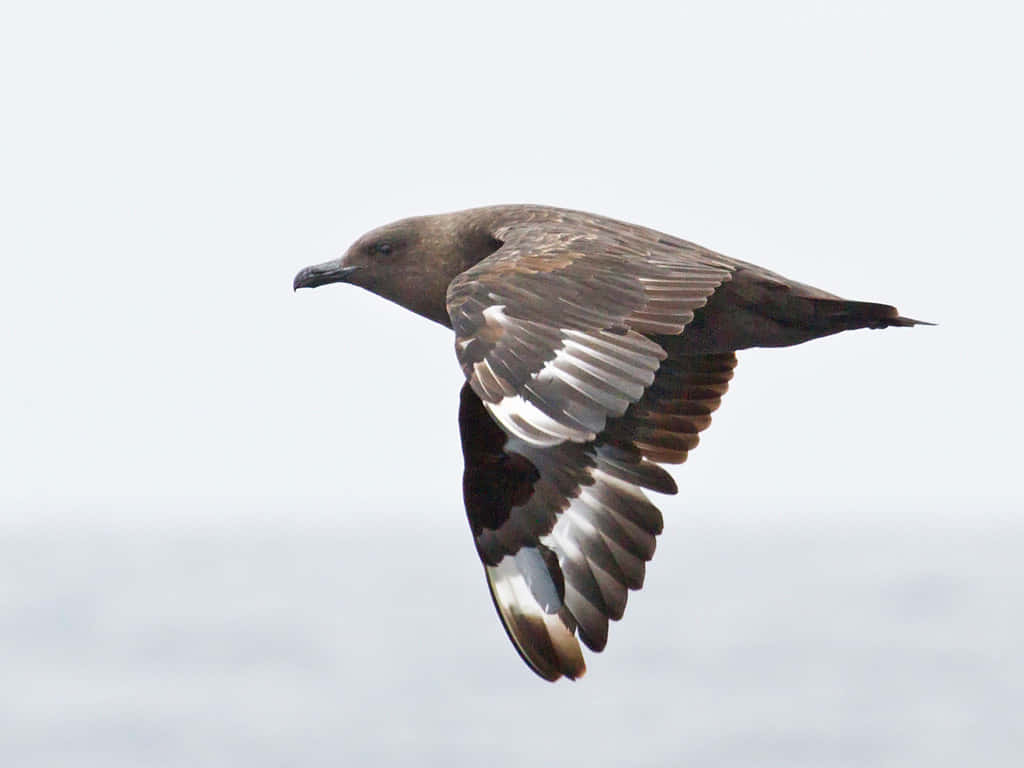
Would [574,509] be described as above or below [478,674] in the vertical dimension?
above

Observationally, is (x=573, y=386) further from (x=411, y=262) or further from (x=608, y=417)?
(x=411, y=262)

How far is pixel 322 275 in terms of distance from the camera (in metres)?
9.98

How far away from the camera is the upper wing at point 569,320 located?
7156mm

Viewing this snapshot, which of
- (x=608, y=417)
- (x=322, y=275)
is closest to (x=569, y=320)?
(x=608, y=417)

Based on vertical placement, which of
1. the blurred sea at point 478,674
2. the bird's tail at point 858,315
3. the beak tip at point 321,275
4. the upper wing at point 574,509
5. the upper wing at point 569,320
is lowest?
the blurred sea at point 478,674

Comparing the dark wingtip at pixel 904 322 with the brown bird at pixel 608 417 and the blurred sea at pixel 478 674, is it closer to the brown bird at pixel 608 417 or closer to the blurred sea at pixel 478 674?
the brown bird at pixel 608 417

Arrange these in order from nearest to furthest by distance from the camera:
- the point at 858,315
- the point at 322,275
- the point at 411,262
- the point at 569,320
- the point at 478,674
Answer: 1. the point at 569,320
2. the point at 858,315
3. the point at 411,262
4. the point at 322,275
5. the point at 478,674

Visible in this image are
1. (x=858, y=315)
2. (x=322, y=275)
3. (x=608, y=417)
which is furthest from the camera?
(x=322, y=275)

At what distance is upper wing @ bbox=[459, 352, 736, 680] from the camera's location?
9.07m

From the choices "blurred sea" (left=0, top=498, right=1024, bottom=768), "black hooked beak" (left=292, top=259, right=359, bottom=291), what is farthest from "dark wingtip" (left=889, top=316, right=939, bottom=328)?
"blurred sea" (left=0, top=498, right=1024, bottom=768)

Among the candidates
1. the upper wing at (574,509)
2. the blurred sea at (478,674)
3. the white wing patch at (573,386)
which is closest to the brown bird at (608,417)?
the upper wing at (574,509)

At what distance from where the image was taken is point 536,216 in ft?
30.1

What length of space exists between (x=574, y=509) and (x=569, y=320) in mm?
1725

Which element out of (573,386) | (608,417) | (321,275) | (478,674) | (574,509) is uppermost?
(573,386)
